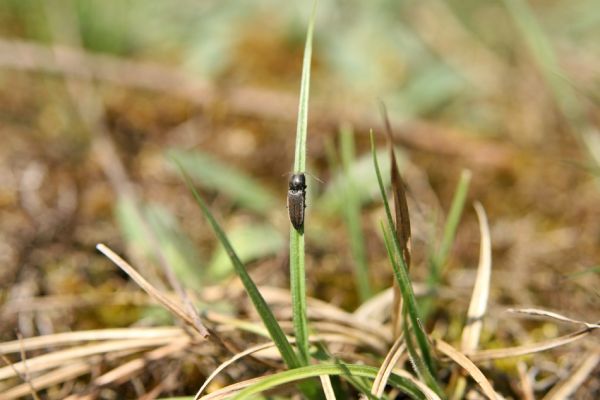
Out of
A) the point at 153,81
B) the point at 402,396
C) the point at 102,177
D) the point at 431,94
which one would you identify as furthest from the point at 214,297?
the point at 431,94

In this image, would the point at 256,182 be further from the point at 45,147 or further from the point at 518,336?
the point at 518,336

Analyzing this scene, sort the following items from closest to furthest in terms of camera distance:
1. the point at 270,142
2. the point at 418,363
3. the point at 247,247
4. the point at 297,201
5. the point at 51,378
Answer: the point at 297,201 → the point at 418,363 → the point at 51,378 → the point at 247,247 → the point at 270,142

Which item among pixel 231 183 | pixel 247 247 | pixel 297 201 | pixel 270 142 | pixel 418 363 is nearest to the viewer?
pixel 297 201

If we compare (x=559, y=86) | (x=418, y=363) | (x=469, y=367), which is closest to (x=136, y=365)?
(x=418, y=363)

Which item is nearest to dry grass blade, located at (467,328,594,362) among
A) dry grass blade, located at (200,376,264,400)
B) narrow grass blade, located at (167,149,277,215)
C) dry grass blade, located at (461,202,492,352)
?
dry grass blade, located at (461,202,492,352)

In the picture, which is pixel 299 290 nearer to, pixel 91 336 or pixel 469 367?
pixel 469 367

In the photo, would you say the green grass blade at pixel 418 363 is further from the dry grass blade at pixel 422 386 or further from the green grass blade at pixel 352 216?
the green grass blade at pixel 352 216
